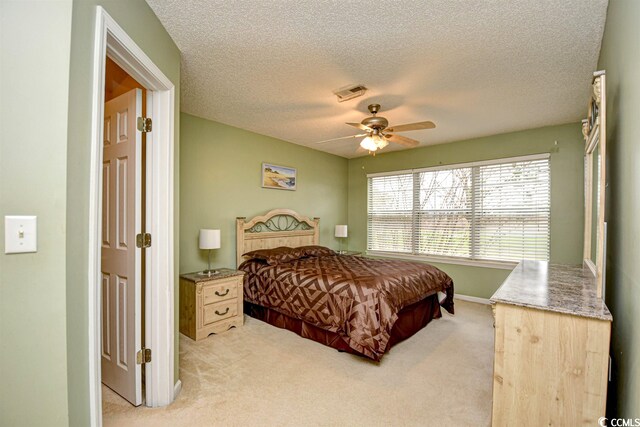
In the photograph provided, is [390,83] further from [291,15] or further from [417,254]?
[417,254]

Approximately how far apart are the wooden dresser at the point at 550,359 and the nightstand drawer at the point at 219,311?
2.76 m

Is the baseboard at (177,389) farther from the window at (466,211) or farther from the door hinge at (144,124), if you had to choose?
the window at (466,211)

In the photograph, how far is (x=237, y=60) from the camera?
7.91 ft

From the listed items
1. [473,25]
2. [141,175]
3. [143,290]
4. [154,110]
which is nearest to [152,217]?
[141,175]

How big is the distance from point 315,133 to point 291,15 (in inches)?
102

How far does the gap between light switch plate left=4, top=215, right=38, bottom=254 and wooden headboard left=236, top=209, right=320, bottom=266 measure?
3.19 meters

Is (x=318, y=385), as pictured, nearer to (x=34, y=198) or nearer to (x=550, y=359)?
(x=550, y=359)

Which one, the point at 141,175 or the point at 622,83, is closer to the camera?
the point at 622,83

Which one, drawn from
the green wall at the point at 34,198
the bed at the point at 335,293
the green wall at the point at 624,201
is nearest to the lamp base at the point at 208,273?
the bed at the point at 335,293

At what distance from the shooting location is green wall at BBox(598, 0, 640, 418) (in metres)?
1.17

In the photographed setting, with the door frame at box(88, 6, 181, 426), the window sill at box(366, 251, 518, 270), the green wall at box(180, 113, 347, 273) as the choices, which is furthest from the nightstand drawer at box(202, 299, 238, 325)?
the window sill at box(366, 251, 518, 270)

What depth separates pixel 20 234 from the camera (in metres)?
0.93

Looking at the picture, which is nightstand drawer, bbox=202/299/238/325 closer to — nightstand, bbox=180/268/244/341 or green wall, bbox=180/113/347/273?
nightstand, bbox=180/268/244/341

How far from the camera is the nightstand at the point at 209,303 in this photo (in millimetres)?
3146
